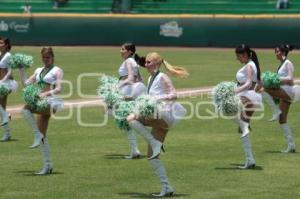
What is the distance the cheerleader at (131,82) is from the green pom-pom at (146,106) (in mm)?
3492

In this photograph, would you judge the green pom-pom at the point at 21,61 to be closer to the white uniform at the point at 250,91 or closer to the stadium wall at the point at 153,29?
the white uniform at the point at 250,91

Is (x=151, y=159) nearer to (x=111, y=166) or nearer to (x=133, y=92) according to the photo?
(x=111, y=166)

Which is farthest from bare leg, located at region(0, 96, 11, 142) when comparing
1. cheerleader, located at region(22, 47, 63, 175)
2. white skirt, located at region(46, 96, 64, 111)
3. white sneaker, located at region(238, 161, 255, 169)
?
white sneaker, located at region(238, 161, 255, 169)

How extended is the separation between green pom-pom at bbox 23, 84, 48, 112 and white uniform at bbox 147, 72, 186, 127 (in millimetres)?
1972

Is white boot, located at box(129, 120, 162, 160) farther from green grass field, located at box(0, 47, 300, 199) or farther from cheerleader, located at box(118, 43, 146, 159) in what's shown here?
cheerleader, located at box(118, 43, 146, 159)

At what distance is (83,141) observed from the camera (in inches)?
632

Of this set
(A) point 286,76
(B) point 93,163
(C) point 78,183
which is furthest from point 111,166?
(A) point 286,76

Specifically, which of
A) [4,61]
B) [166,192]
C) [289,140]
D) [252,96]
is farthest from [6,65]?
[166,192]

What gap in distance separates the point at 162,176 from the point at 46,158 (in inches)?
94.4

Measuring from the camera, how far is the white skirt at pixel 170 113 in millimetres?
10680

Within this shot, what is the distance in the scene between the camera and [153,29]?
41.4 meters

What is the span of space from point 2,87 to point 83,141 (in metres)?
1.90

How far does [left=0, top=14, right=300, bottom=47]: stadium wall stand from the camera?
1542 inches

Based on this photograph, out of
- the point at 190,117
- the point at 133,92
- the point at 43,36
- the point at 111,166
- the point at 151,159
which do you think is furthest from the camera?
the point at 43,36
